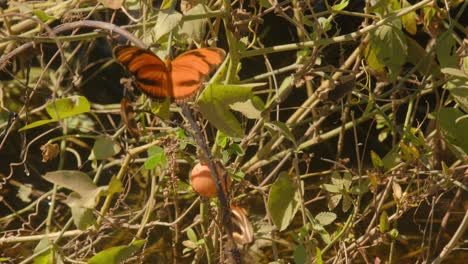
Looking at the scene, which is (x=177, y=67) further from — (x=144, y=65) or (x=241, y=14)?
(x=241, y=14)

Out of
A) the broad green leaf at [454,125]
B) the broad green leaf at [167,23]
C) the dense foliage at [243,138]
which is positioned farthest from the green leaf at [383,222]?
the broad green leaf at [167,23]

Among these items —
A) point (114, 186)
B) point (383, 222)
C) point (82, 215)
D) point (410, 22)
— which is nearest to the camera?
point (114, 186)

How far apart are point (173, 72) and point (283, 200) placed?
242 mm

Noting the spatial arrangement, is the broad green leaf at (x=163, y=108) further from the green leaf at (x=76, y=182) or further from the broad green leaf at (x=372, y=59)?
the broad green leaf at (x=372, y=59)

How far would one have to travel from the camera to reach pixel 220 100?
957mm

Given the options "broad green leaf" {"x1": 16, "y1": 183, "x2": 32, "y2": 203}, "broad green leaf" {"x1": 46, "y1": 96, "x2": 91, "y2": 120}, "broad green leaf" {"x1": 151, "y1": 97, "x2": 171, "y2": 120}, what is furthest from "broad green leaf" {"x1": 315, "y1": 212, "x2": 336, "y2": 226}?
"broad green leaf" {"x1": 16, "y1": 183, "x2": 32, "y2": 203}

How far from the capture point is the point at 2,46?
5.94 ft

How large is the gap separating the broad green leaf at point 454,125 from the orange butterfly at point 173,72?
46cm

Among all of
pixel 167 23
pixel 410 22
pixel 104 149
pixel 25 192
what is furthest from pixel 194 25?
pixel 25 192

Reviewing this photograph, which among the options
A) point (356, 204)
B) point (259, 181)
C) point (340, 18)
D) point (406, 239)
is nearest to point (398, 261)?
point (406, 239)

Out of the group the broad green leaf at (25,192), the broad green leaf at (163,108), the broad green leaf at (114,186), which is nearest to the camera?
the broad green leaf at (114,186)

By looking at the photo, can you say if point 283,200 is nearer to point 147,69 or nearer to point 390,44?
point 147,69

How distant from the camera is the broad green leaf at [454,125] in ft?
4.25

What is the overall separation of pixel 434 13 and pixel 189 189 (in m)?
0.53
